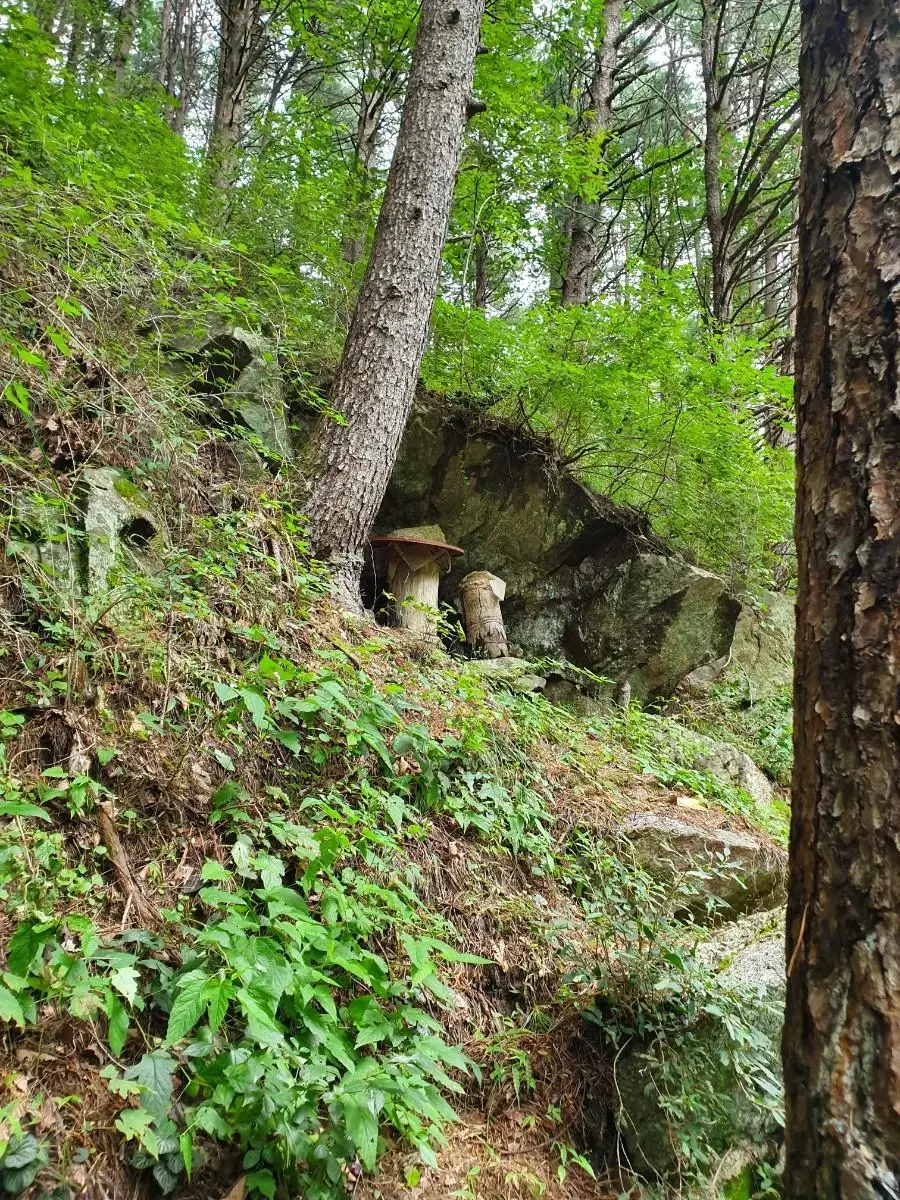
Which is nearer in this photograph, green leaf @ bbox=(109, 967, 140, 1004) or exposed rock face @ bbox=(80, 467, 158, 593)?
green leaf @ bbox=(109, 967, 140, 1004)

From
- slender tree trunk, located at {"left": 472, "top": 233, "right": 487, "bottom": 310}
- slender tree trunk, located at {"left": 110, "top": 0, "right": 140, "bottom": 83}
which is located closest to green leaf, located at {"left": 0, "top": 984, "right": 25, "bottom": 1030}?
slender tree trunk, located at {"left": 472, "top": 233, "right": 487, "bottom": 310}

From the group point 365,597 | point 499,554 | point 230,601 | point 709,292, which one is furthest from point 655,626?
point 709,292

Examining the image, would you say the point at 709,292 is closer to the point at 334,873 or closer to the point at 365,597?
the point at 365,597

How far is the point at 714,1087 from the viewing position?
2.23 metres

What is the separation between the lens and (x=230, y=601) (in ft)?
10.6

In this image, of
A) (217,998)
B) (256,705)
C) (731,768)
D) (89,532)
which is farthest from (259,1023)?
(731,768)

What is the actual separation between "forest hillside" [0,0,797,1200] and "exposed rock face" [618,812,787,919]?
0.03 meters

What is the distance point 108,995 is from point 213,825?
2.67 feet

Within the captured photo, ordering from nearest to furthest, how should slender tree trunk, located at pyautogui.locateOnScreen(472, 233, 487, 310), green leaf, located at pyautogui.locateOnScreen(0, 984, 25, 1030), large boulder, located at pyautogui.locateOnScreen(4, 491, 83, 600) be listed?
green leaf, located at pyautogui.locateOnScreen(0, 984, 25, 1030) < large boulder, located at pyautogui.locateOnScreen(4, 491, 83, 600) < slender tree trunk, located at pyautogui.locateOnScreen(472, 233, 487, 310)

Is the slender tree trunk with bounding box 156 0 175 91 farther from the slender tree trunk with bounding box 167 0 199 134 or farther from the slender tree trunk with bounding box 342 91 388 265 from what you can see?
the slender tree trunk with bounding box 342 91 388 265

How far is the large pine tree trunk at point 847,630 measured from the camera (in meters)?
1.27

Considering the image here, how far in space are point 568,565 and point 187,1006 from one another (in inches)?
234

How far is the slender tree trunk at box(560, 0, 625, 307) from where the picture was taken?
1007 cm

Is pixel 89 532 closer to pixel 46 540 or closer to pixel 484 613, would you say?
pixel 46 540
